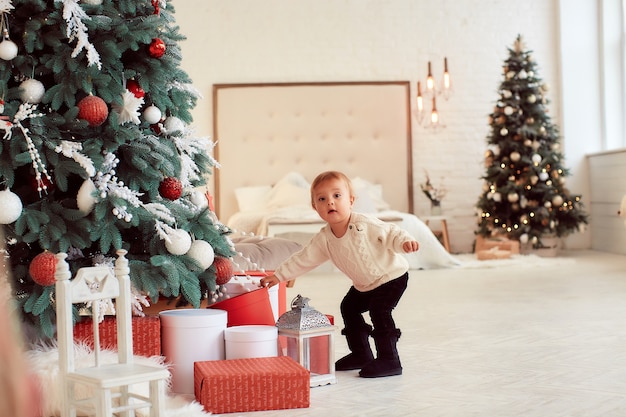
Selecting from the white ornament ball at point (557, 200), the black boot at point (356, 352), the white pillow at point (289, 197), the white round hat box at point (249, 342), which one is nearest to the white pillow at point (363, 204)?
the white pillow at point (289, 197)

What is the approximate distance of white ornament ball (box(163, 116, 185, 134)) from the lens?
9.98ft

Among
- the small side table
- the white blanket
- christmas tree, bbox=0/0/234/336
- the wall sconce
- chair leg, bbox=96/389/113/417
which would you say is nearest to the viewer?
chair leg, bbox=96/389/113/417

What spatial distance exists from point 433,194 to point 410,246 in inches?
250

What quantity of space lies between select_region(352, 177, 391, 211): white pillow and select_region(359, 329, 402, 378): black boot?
5196 millimetres

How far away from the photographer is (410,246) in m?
2.86

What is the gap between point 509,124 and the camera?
8.49 m

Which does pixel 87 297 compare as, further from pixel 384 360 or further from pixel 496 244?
pixel 496 244

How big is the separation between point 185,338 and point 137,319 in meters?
0.18

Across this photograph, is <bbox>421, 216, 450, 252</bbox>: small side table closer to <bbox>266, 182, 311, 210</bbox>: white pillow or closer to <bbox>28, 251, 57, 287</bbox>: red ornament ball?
<bbox>266, 182, 311, 210</bbox>: white pillow

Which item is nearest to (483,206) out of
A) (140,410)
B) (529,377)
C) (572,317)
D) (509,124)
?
(509,124)

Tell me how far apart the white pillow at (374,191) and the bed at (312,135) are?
0.10 meters

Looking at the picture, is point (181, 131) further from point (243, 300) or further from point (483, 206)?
point (483, 206)

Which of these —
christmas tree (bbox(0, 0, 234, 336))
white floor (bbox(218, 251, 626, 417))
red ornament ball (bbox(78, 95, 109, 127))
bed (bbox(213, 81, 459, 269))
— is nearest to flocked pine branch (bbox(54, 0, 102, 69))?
christmas tree (bbox(0, 0, 234, 336))

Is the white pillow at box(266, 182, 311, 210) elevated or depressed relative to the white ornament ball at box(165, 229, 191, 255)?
elevated
